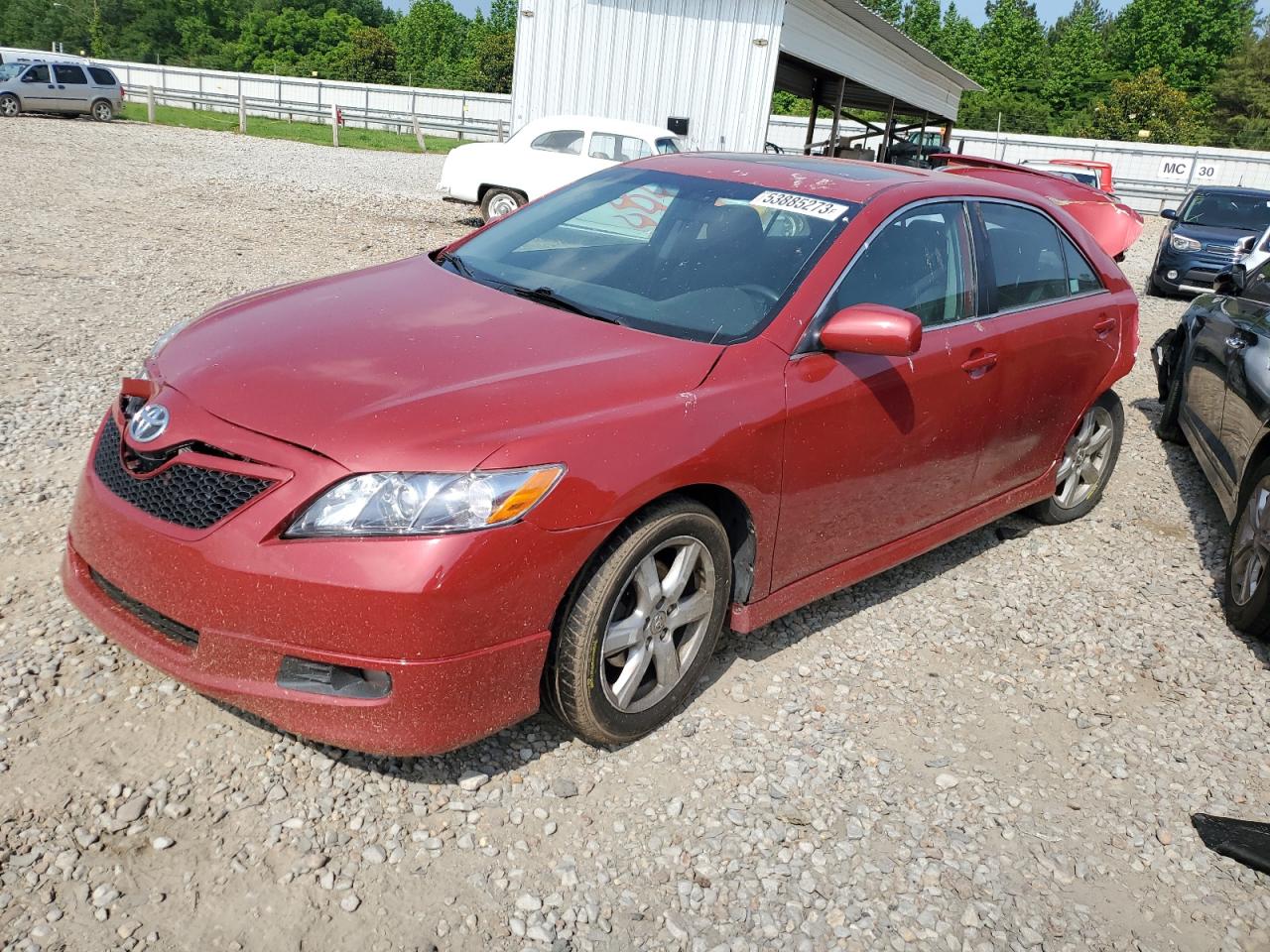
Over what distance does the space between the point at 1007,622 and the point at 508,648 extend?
2.54m

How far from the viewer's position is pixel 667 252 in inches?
149

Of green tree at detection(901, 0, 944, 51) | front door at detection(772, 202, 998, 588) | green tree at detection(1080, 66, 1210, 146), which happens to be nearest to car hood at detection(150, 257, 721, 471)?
front door at detection(772, 202, 998, 588)

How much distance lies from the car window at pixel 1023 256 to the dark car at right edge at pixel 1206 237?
10.5 metres

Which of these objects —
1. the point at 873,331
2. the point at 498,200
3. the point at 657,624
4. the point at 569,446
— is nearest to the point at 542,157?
the point at 498,200

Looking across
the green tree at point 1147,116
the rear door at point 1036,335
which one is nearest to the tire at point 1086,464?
the rear door at point 1036,335

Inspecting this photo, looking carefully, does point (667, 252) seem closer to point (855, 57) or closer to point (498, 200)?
point (498, 200)

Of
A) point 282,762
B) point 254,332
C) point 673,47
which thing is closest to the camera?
point 282,762

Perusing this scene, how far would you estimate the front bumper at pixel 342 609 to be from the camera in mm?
2555

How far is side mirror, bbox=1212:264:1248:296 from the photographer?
21.7 feet

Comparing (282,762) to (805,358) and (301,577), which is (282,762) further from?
(805,358)

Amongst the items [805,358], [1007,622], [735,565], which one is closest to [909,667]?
[1007,622]

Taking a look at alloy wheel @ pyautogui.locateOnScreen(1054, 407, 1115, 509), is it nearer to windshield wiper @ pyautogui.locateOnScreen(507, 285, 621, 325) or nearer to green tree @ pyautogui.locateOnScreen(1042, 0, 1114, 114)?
windshield wiper @ pyautogui.locateOnScreen(507, 285, 621, 325)

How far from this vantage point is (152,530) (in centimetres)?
273

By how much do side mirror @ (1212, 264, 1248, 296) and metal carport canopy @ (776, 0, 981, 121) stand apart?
35.6ft
